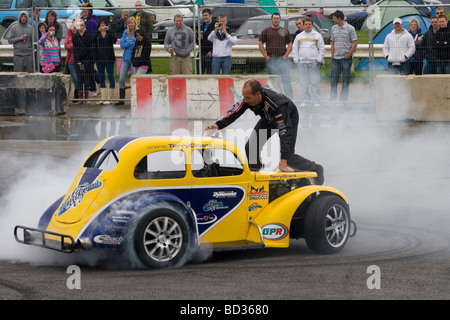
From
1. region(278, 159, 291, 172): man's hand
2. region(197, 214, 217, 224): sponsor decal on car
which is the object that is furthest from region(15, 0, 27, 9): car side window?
region(197, 214, 217, 224): sponsor decal on car

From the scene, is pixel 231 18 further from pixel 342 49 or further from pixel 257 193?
pixel 257 193

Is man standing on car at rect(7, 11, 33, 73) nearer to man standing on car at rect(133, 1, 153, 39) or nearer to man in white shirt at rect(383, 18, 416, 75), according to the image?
man standing on car at rect(133, 1, 153, 39)

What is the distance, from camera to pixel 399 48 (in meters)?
17.5

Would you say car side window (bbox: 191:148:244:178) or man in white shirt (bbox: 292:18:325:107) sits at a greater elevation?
man in white shirt (bbox: 292:18:325:107)

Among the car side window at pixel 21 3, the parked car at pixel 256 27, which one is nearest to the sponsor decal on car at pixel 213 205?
the parked car at pixel 256 27

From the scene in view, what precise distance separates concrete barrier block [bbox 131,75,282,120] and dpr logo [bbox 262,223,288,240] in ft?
31.6

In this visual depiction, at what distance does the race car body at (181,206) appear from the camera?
711cm

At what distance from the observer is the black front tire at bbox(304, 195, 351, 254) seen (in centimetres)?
795

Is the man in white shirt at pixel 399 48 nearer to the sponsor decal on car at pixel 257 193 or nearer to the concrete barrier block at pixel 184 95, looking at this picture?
the concrete barrier block at pixel 184 95

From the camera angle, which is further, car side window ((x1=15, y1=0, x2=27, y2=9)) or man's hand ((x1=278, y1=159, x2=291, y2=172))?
car side window ((x1=15, y1=0, x2=27, y2=9))

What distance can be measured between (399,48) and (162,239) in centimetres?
1147

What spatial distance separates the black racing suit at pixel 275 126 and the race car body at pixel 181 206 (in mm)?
322

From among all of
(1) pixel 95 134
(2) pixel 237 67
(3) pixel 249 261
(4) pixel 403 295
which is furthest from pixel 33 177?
(2) pixel 237 67

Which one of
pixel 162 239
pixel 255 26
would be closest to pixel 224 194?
pixel 162 239
